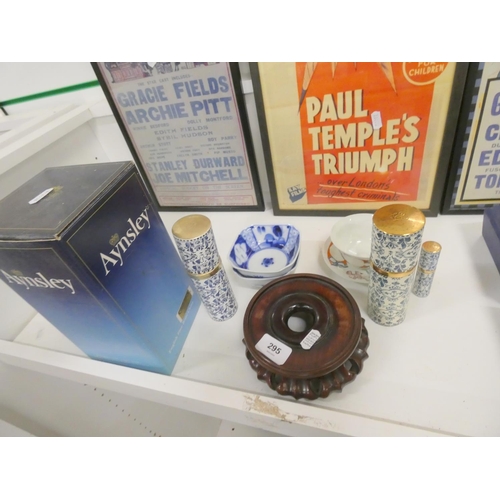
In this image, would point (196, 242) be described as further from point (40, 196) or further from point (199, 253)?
point (40, 196)

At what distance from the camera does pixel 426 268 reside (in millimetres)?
486

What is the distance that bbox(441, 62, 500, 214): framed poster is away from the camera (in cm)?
48

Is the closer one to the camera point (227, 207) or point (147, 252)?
point (147, 252)

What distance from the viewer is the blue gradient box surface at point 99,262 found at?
0.35m

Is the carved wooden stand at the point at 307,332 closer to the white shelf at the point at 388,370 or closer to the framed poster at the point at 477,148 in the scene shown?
the white shelf at the point at 388,370

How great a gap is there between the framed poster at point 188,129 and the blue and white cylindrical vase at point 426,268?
371mm

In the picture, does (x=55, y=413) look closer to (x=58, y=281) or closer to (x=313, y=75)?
(x=58, y=281)

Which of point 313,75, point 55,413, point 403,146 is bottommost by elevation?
point 55,413

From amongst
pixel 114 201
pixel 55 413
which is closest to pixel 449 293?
pixel 114 201

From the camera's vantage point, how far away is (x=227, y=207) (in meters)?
0.78

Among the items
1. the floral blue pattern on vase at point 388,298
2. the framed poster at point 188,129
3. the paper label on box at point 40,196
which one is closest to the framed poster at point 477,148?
the floral blue pattern on vase at point 388,298

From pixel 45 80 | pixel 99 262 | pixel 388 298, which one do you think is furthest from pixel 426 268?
pixel 45 80

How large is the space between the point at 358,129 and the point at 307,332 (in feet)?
1.22

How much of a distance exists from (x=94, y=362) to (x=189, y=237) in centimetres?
28
